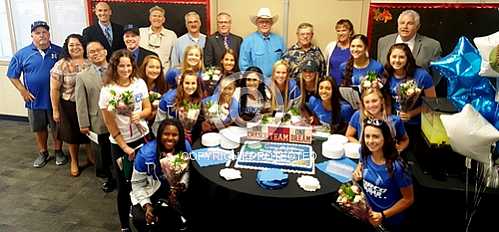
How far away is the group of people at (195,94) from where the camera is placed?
2.51 metres

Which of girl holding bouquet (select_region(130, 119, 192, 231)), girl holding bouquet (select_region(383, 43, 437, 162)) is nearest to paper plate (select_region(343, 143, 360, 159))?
girl holding bouquet (select_region(383, 43, 437, 162))

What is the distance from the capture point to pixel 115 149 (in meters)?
3.17

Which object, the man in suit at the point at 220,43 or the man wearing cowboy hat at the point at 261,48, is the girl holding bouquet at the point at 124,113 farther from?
the man wearing cowboy hat at the point at 261,48

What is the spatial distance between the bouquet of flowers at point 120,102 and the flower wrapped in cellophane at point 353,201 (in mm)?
1602

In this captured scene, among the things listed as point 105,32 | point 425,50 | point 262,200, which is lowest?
point 262,200

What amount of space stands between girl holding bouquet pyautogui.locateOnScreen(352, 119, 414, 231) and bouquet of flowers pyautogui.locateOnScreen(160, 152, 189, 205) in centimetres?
101

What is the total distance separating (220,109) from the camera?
316cm

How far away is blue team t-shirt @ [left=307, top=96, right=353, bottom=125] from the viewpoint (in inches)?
128

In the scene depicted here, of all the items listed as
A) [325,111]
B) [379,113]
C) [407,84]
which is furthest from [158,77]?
[407,84]

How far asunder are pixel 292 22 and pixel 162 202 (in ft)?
9.39

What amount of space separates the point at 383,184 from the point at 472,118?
55 cm

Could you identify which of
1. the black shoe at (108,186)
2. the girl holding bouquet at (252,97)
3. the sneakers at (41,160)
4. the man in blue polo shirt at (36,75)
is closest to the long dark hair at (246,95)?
the girl holding bouquet at (252,97)

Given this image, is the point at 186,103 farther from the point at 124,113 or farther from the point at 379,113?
the point at 379,113

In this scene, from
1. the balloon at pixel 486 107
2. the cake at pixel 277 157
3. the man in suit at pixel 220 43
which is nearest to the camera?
the balloon at pixel 486 107
